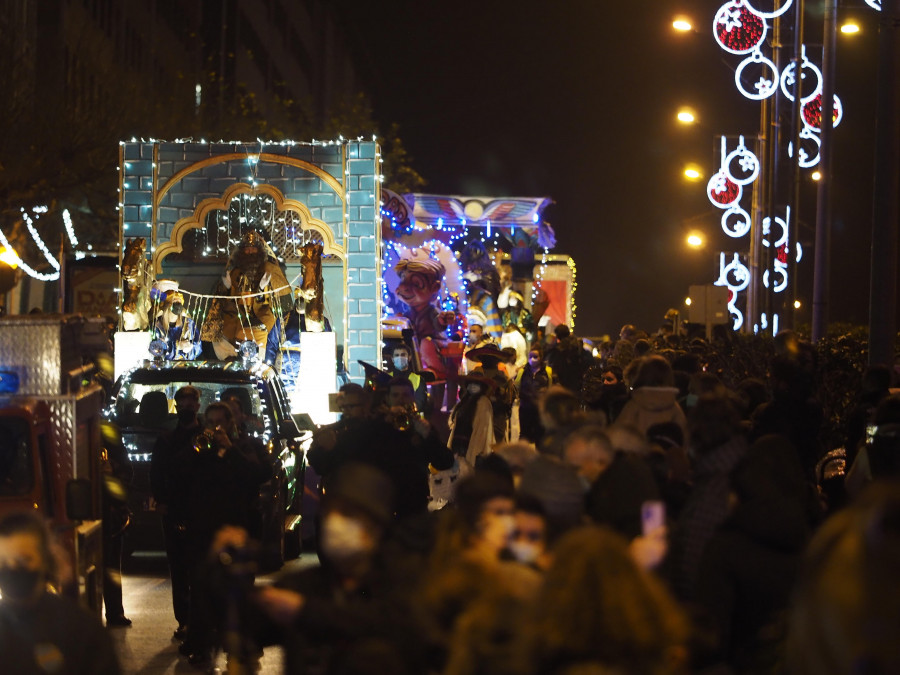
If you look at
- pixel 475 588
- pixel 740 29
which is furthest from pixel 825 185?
pixel 475 588

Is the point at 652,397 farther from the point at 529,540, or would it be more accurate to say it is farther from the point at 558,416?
the point at 529,540

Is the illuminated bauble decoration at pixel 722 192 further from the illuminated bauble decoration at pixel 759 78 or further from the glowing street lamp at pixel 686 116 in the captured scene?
the illuminated bauble decoration at pixel 759 78

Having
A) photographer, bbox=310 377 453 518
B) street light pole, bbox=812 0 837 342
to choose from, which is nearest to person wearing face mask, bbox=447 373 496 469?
photographer, bbox=310 377 453 518

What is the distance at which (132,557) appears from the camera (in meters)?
12.2

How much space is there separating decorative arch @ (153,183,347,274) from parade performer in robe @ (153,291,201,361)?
1.54m

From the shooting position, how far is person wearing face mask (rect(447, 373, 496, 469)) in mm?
11922

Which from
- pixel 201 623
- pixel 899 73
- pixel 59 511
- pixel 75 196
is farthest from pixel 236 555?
pixel 75 196

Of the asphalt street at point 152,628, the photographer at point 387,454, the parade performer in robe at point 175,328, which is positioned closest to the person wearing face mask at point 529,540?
the asphalt street at point 152,628

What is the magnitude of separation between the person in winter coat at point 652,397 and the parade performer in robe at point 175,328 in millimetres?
9952

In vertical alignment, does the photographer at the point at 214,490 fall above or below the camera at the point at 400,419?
below

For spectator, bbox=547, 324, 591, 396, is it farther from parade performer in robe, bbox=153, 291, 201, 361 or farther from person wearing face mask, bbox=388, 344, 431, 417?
parade performer in robe, bbox=153, 291, 201, 361

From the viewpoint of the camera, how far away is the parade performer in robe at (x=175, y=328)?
18.1 metres

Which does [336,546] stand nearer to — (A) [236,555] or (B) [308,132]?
(A) [236,555]

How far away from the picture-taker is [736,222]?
3322cm
